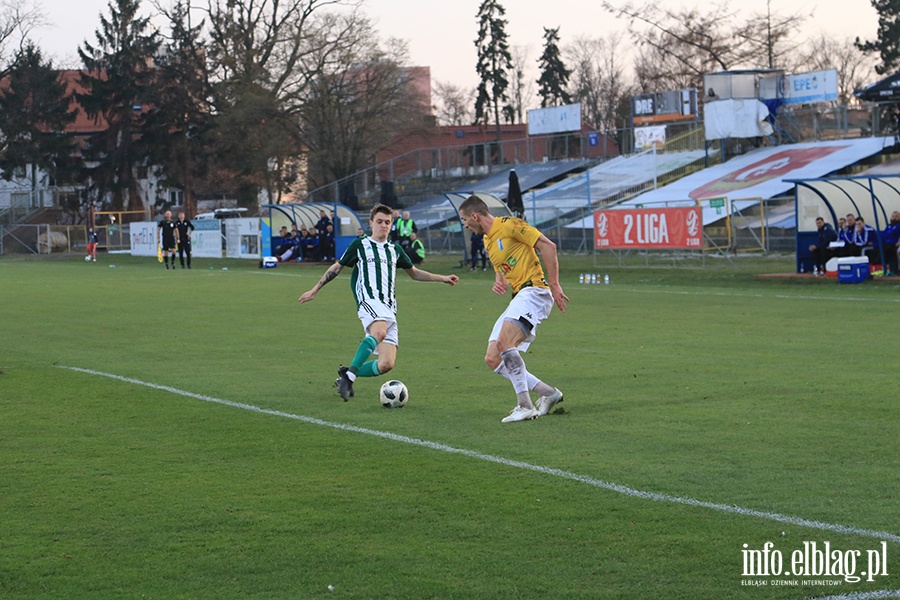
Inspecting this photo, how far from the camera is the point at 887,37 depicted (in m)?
79.7

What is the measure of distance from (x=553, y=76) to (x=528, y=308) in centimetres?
8834

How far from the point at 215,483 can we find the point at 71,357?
7.88 metres

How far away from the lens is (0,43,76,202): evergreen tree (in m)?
77.9

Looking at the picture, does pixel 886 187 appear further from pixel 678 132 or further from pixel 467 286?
pixel 678 132

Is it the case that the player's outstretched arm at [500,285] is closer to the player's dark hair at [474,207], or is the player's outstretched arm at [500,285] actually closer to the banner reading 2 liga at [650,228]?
the player's dark hair at [474,207]

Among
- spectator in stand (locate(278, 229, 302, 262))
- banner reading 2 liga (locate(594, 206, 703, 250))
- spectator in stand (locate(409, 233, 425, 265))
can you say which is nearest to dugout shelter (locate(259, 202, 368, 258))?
spectator in stand (locate(278, 229, 302, 262))

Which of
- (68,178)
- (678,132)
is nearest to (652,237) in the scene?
(678,132)

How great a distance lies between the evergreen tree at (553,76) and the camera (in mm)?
95688

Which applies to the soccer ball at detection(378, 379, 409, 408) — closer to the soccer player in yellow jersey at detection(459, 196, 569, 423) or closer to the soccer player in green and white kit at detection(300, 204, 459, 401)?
the soccer player in green and white kit at detection(300, 204, 459, 401)

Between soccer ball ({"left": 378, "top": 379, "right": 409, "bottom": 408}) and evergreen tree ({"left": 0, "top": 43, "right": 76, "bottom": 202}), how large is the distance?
72470mm

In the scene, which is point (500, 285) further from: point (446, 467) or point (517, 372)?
point (446, 467)

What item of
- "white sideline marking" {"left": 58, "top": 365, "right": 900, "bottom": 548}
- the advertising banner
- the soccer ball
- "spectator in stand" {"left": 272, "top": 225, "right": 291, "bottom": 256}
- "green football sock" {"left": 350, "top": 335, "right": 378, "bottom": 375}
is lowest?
"white sideline marking" {"left": 58, "top": 365, "right": 900, "bottom": 548}

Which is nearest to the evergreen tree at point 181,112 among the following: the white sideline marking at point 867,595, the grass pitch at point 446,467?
the grass pitch at point 446,467

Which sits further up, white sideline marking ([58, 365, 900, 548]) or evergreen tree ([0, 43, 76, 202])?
evergreen tree ([0, 43, 76, 202])
